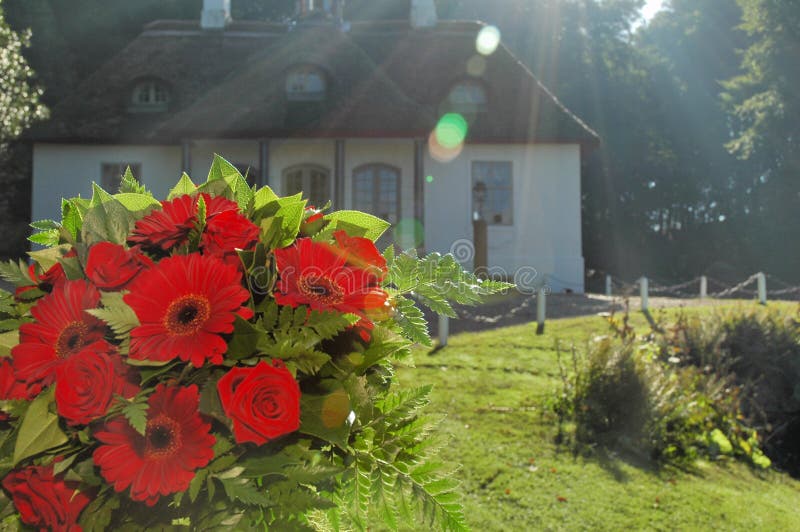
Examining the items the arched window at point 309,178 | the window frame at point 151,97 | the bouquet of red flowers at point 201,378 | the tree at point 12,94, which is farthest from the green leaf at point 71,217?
the window frame at point 151,97

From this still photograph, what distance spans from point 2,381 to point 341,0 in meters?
23.6

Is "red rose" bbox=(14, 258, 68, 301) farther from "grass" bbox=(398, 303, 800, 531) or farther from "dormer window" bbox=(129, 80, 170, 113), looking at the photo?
"dormer window" bbox=(129, 80, 170, 113)

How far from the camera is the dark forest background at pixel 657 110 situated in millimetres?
29969

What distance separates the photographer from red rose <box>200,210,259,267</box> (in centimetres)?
132

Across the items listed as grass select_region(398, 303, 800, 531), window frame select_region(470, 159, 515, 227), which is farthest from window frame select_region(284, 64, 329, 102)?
grass select_region(398, 303, 800, 531)

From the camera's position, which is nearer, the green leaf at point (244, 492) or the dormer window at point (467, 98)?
the green leaf at point (244, 492)

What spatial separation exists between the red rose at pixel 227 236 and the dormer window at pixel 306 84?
1906cm

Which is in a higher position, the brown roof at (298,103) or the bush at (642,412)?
the brown roof at (298,103)

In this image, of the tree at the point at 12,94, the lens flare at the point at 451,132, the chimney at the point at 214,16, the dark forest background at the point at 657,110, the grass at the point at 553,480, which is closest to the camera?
the grass at the point at 553,480

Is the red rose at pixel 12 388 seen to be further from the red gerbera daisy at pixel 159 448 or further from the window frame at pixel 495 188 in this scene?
the window frame at pixel 495 188

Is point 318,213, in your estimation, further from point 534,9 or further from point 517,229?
point 534,9

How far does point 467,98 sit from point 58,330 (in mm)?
20039

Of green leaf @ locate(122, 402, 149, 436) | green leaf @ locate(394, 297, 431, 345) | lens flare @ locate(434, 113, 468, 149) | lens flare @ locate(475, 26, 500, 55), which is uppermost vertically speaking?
lens flare @ locate(475, 26, 500, 55)

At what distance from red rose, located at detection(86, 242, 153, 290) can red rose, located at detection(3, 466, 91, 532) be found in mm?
369
